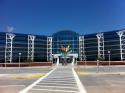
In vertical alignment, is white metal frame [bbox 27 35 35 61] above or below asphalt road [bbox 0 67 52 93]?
above

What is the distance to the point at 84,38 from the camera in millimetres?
127000

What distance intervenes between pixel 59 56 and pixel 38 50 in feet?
30.8

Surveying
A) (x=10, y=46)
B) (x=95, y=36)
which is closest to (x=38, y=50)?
(x=10, y=46)

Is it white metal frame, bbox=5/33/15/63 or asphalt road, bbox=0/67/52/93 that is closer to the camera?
asphalt road, bbox=0/67/52/93

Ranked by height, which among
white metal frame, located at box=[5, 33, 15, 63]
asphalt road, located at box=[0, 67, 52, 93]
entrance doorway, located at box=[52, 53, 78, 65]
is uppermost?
white metal frame, located at box=[5, 33, 15, 63]

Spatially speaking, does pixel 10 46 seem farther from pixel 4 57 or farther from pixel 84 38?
pixel 84 38

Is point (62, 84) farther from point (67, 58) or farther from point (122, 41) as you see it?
point (67, 58)

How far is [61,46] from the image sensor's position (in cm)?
12419

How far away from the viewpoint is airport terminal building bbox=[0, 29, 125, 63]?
11494cm

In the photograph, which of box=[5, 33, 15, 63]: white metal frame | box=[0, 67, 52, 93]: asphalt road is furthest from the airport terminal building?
box=[0, 67, 52, 93]: asphalt road

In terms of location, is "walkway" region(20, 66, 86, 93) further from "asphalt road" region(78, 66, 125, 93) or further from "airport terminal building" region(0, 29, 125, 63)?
"airport terminal building" region(0, 29, 125, 63)

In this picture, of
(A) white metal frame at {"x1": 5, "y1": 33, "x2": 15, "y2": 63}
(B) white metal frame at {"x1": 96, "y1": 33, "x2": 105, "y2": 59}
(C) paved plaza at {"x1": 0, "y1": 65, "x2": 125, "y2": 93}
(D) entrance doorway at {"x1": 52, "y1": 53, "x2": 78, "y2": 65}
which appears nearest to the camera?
(C) paved plaza at {"x1": 0, "y1": 65, "x2": 125, "y2": 93}

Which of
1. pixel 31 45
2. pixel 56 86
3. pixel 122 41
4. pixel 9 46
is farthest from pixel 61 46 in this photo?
pixel 56 86

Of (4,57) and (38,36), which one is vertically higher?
(38,36)
